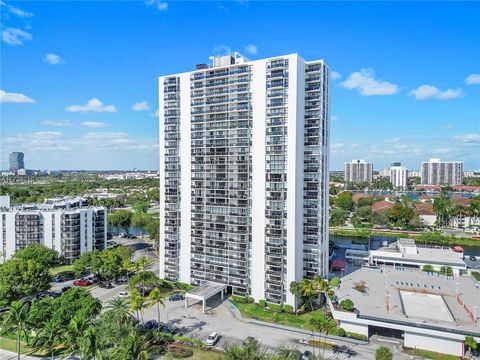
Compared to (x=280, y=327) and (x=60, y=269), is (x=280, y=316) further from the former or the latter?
(x=60, y=269)

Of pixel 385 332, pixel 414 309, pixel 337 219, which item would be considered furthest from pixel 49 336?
pixel 337 219

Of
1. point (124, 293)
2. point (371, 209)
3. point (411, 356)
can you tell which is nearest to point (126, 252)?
point (124, 293)

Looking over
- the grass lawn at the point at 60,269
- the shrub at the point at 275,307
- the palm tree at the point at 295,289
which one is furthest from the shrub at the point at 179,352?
the grass lawn at the point at 60,269

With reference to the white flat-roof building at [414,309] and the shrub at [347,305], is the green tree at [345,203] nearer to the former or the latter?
the white flat-roof building at [414,309]

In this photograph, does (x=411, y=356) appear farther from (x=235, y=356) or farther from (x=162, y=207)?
(x=162, y=207)

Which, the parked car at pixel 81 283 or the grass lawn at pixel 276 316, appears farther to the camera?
the parked car at pixel 81 283

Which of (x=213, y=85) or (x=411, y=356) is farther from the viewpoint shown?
(x=213, y=85)
